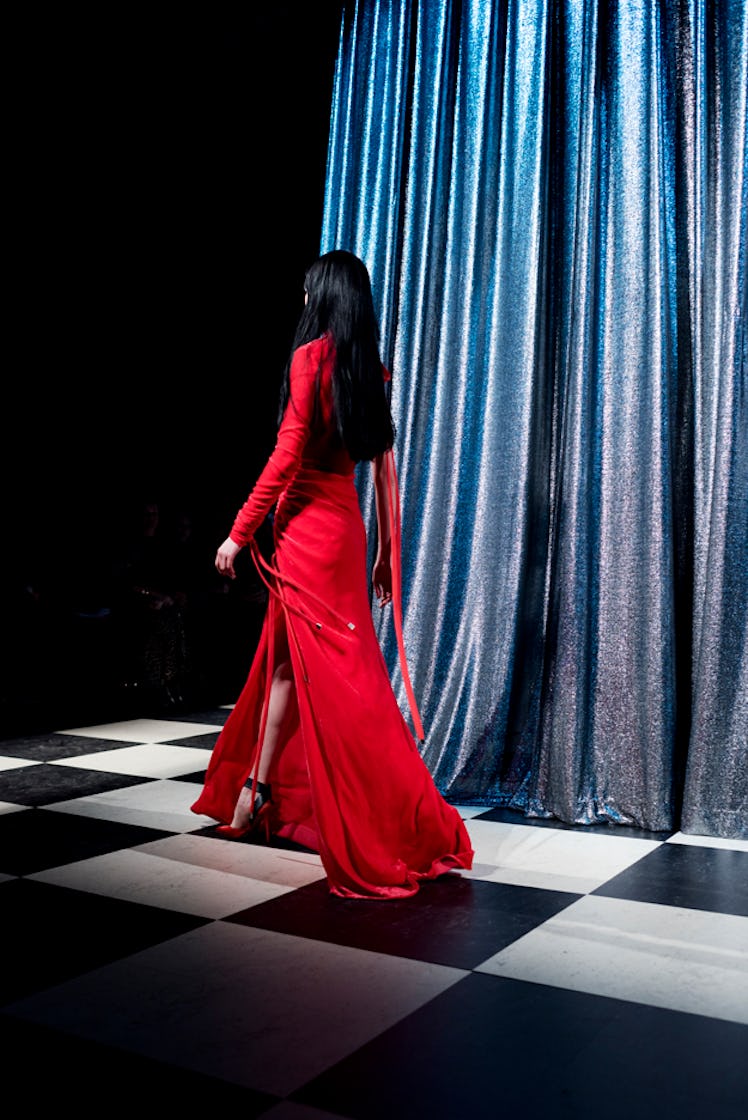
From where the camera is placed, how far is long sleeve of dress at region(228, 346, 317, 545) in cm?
199

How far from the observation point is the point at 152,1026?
1.28 metres

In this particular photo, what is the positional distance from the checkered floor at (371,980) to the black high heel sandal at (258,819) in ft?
0.10

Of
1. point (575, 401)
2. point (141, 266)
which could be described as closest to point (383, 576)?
point (575, 401)

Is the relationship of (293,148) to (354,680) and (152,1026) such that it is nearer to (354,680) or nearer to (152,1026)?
(354,680)

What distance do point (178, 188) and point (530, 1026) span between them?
4760mm

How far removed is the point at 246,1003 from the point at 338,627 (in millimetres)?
810

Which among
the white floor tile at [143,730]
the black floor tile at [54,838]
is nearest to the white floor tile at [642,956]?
the black floor tile at [54,838]

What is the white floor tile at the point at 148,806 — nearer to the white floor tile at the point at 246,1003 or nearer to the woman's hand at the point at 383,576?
the woman's hand at the point at 383,576

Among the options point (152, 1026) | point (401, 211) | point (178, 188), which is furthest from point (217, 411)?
point (152, 1026)

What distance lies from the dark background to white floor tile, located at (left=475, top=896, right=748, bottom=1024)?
2863 millimetres

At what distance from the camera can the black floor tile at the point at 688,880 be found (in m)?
1.84

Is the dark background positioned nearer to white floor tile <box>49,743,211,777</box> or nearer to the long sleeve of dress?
white floor tile <box>49,743,211,777</box>

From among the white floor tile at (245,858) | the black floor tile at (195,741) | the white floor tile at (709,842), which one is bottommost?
the white floor tile at (245,858)

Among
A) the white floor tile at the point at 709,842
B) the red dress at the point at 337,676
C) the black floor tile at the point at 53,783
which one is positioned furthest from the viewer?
the black floor tile at the point at 53,783
